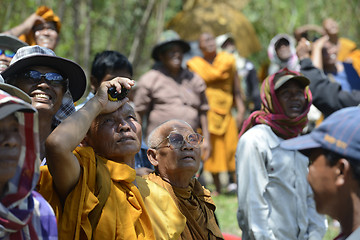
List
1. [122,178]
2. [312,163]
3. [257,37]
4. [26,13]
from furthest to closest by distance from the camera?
[257,37] < [26,13] < [122,178] < [312,163]

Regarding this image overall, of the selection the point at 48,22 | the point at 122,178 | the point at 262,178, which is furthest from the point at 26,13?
the point at 122,178

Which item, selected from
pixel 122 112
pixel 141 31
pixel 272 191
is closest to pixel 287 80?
pixel 272 191

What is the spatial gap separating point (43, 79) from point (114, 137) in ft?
1.75

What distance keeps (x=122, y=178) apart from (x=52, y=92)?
2.28 ft

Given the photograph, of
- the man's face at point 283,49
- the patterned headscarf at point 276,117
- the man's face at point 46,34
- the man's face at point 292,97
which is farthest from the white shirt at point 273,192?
the man's face at point 283,49

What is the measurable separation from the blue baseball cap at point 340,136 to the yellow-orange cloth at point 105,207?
98 cm

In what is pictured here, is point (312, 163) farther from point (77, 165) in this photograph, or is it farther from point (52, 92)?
point (52, 92)

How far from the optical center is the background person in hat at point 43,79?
130 inches

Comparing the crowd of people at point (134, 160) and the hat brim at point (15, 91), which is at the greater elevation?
the hat brim at point (15, 91)

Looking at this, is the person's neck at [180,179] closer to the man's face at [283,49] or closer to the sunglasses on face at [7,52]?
the sunglasses on face at [7,52]

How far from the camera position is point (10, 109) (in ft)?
7.37

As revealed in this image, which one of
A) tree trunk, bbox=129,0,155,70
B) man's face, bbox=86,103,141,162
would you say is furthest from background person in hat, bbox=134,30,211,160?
man's face, bbox=86,103,141,162

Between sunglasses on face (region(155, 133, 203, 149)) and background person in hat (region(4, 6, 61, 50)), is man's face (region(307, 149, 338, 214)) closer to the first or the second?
sunglasses on face (region(155, 133, 203, 149))

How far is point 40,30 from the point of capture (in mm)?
5621
